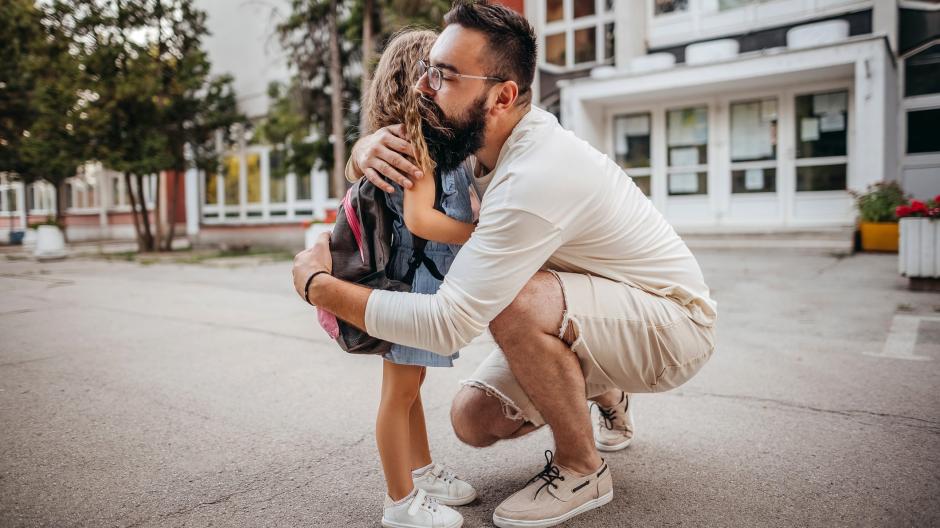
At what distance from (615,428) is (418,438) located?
2.80 ft

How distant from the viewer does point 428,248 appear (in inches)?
80.2

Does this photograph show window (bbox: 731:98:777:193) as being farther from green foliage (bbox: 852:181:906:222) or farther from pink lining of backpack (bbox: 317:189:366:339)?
pink lining of backpack (bbox: 317:189:366:339)

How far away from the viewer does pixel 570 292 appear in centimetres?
196

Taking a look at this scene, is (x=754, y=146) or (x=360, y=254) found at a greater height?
(x=754, y=146)

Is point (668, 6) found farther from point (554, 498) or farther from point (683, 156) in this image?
point (554, 498)

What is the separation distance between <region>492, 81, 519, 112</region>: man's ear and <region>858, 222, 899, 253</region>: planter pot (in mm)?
9664

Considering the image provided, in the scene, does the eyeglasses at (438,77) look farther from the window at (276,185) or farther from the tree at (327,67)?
the window at (276,185)

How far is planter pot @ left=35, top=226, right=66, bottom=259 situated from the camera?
1449cm

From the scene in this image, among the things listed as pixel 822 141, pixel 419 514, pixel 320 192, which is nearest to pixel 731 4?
pixel 822 141

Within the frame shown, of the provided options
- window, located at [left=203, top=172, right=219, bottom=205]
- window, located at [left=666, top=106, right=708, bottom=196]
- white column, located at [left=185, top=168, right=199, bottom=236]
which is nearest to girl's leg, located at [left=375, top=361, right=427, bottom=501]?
window, located at [left=666, top=106, right=708, bottom=196]

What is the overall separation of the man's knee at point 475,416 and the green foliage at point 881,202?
9.46m

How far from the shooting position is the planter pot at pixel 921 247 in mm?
5867

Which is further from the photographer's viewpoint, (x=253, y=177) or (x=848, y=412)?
(x=253, y=177)

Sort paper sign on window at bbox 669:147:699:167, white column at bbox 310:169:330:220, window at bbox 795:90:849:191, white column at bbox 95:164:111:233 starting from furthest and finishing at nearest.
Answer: white column at bbox 95:164:111:233 < white column at bbox 310:169:330:220 < paper sign on window at bbox 669:147:699:167 < window at bbox 795:90:849:191
